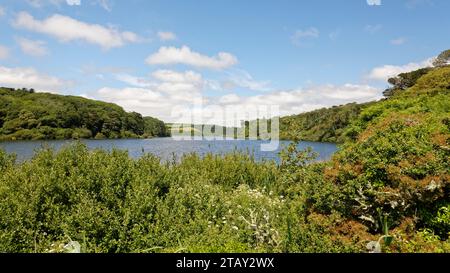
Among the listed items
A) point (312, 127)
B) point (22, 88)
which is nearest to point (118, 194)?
point (312, 127)

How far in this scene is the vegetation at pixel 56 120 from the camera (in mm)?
101500

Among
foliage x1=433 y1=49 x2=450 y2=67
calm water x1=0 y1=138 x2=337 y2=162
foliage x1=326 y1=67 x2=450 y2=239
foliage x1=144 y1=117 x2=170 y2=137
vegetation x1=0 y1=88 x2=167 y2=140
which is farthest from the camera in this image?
foliage x1=144 y1=117 x2=170 y2=137

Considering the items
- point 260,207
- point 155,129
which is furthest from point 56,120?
point 260,207

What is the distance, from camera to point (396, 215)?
224 inches

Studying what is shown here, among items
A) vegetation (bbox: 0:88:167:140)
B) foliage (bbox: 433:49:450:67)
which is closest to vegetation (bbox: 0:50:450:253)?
foliage (bbox: 433:49:450:67)

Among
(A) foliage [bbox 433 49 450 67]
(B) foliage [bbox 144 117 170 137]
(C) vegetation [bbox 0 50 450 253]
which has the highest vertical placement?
(A) foliage [bbox 433 49 450 67]

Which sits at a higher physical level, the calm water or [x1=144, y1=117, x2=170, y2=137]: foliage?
[x1=144, y1=117, x2=170, y2=137]: foliage

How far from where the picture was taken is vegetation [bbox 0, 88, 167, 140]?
102m

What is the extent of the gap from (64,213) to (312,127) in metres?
105

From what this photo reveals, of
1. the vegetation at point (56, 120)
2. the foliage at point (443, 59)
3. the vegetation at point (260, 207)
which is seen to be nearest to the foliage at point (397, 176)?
the vegetation at point (260, 207)

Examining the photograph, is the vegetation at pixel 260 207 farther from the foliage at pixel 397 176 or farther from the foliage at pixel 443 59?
the foliage at pixel 443 59

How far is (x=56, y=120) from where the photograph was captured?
11206cm

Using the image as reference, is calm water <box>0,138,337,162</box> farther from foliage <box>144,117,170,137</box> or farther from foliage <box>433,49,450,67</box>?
foliage <box>144,117,170,137</box>
